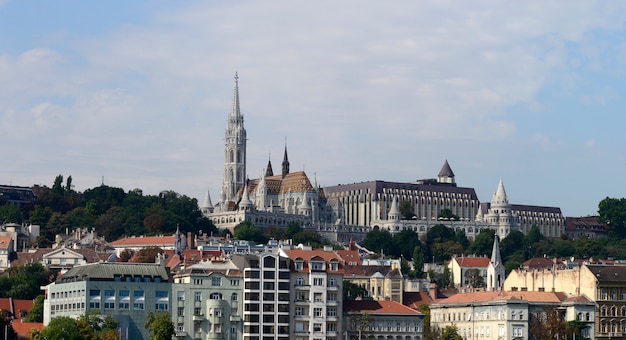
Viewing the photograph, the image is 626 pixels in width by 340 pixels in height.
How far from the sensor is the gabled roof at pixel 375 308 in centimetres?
12538

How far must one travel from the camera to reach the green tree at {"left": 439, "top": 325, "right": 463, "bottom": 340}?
126688mm

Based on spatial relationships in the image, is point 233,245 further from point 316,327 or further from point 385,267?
point 316,327

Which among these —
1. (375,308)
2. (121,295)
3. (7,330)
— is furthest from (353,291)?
(7,330)

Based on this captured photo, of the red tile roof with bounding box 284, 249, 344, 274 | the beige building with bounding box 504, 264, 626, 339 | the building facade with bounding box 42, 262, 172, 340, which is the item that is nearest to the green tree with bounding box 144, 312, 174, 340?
the building facade with bounding box 42, 262, 172, 340

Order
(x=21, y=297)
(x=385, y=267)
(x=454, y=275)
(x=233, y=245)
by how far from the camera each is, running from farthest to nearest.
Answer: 1. (x=454, y=275)
2. (x=233, y=245)
3. (x=385, y=267)
4. (x=21, y=297)

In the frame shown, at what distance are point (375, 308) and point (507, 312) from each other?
952 centimetres

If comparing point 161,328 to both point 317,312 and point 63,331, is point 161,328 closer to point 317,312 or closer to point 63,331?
point 63,331

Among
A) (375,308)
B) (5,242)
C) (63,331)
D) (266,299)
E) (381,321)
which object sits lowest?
(63,331)

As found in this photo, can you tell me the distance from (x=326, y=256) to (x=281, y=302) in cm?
1964

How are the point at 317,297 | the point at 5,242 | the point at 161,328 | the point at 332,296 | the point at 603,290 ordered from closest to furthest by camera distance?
the point at 161,328 → the point at 317,297 → the point at 332,296 → the point at 603,290 → the point at 5,242

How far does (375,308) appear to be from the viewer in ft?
414

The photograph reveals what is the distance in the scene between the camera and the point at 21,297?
479 feet

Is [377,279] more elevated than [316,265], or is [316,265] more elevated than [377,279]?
[316,265]

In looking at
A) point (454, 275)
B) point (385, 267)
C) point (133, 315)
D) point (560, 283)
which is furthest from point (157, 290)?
point (454, 275)
